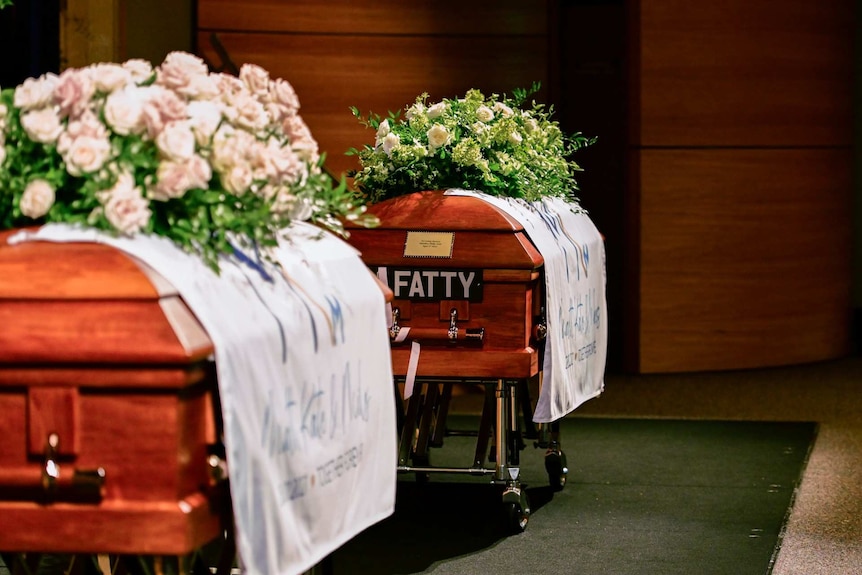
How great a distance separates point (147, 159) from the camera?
2.23 metres

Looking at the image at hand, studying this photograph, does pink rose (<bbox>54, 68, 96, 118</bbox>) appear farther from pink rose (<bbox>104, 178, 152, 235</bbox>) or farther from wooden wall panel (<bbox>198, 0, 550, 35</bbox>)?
wooden wall panel (<bbox>198, 0, 550, 35</bbox>)

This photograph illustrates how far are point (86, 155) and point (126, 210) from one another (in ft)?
0.39

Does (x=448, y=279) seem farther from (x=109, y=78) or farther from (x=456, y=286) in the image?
(x=109, y=78)

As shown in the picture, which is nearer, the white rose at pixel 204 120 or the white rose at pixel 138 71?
the white rose at pixel 204 120

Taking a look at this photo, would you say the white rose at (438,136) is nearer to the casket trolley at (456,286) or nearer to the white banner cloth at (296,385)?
the casket trolley at (456,286)

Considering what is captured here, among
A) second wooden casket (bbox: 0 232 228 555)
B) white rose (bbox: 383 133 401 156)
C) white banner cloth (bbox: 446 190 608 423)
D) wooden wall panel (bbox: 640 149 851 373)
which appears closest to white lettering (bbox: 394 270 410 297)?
white banner cloth (bbox: 446 190 608 423)

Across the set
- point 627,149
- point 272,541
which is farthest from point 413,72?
point 272,541

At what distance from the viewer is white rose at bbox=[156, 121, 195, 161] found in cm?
220

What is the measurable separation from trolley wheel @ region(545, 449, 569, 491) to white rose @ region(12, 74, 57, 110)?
298cm

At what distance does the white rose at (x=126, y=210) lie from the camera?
2135mm

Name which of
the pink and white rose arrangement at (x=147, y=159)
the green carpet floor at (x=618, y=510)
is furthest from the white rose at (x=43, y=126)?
the green carpet floor at (x=618, y=510)

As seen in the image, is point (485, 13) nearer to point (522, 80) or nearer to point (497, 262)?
point (522, 80)

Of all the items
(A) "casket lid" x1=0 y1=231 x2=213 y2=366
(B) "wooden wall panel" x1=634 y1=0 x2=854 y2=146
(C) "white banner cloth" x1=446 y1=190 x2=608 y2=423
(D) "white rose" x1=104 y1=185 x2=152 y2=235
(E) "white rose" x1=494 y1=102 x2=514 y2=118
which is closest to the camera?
(A) "casket lid" x1=0 y1=231 x2=213 y2=366

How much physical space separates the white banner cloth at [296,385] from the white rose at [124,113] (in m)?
0.18
